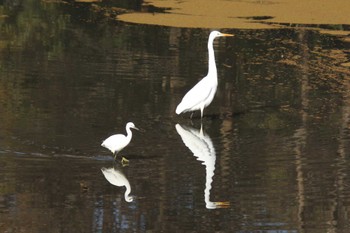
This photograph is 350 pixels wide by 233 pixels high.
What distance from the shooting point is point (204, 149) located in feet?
44.0

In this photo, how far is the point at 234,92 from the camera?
17.2 m

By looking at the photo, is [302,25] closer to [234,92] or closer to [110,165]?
[234,92]

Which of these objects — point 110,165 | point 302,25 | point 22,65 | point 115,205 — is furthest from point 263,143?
point 302,25

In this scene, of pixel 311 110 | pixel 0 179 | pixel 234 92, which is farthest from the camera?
pixel 234 92

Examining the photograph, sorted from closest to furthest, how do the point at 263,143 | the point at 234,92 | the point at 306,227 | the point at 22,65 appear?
the point at 306,227 → the point at 263,143 → the point at 234,92 → the point at 22,65

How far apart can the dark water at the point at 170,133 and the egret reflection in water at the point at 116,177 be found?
0.03 meters

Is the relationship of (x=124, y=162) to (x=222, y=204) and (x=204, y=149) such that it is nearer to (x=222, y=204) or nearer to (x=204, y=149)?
(x=204, y=149)

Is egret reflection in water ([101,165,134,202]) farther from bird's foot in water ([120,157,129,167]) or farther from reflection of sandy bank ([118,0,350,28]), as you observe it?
reflection of sandy bank ([118,0,350,28])

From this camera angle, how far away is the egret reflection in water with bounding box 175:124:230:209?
11.0 m

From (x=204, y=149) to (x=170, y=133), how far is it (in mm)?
891

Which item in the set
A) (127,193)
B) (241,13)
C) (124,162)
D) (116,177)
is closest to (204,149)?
(124,162)

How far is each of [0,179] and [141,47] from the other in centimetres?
1019

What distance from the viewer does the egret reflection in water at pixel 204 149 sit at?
1102 centimetres

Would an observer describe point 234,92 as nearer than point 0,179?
No
